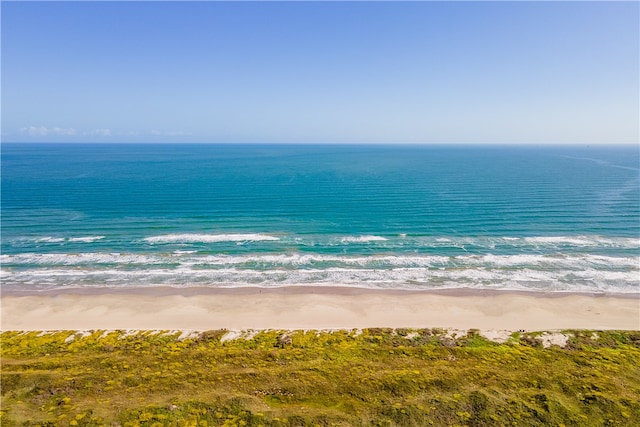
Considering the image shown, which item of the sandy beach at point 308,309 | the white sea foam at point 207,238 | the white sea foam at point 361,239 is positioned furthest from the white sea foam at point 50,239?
the white sea foam at point 361,239

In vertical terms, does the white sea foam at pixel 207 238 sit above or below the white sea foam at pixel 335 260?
above

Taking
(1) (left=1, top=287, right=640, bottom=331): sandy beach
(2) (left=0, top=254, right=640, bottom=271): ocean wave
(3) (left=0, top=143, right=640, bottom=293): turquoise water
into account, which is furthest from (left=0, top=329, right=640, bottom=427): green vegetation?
(2) (left=0, top=254, right=640, bottom=271): ocean wave

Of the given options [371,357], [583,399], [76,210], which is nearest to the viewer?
[583,399]

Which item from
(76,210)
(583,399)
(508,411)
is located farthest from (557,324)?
(76,210)

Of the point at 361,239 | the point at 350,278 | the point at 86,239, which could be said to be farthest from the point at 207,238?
the point at 350,278

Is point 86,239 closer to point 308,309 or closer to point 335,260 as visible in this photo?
point 335,260

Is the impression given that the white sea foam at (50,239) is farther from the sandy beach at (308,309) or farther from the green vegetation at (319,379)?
the green vegetation at (319,379)

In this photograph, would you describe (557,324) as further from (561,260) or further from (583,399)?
(561,260)
